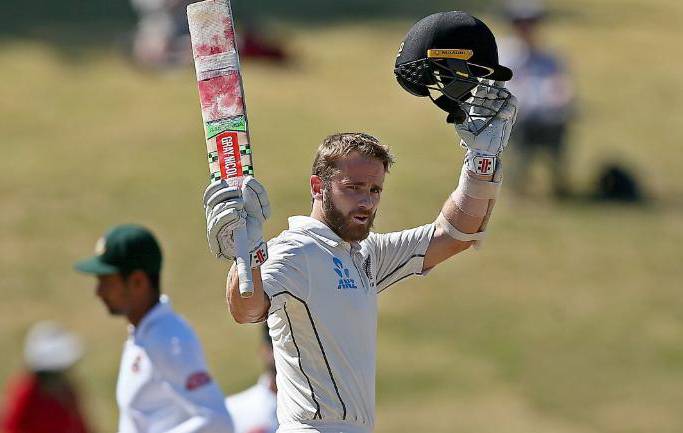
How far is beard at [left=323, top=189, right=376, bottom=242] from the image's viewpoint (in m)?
→ 6.00

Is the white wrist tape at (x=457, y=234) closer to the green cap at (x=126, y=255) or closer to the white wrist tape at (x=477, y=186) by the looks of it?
the white wrist tape at (x=477, y=186)

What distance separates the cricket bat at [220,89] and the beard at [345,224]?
0.48m

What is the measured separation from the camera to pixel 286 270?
19.1ft

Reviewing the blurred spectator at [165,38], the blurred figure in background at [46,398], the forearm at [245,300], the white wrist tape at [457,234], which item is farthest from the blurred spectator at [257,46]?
the forearm at [245,300]

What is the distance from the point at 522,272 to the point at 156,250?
33.0 feet

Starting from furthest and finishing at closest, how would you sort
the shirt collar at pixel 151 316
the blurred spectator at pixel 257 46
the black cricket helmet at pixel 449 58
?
the blurred spectator at pixel 257 46, the shirt collar at pixel 151 316, the black cricket helmet at pixel 449 58

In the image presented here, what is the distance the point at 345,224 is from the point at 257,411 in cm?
249

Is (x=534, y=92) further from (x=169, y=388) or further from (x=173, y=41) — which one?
(x=169, y=388)

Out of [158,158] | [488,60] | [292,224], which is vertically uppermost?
[488,60]

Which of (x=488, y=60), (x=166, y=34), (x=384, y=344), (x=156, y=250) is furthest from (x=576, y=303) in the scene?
(x=488, y=60)

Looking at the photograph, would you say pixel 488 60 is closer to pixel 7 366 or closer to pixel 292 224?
pixel 292 224

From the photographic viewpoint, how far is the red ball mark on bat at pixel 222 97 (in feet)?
18.8

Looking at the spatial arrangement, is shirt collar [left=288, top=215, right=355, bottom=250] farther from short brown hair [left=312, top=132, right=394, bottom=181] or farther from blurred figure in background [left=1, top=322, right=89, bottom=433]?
blurred figure in background [left=1, top=322, right=89, bottom=433]

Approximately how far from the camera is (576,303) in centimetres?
1675
